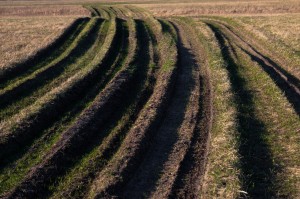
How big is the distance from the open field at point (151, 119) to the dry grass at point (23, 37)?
1.30 ft

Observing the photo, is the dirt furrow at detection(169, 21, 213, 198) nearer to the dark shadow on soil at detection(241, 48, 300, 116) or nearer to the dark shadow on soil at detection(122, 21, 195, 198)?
the dark shadow on soil at detection(122, 21, 195, 198)

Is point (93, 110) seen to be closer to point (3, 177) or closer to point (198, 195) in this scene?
point (3, 177)

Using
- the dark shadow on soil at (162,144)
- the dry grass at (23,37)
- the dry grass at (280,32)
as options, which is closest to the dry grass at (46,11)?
the dry grass at (23,37)

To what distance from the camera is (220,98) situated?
19.7 meters

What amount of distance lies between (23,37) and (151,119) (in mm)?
24270

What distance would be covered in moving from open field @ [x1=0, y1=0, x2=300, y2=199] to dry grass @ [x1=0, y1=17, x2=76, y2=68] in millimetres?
395

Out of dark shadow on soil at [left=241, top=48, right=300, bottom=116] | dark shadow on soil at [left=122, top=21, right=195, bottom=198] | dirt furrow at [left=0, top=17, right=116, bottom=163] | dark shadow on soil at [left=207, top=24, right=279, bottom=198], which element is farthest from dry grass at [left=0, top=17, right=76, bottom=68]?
dark shadow on soil at [left=241, top=48, right=300, bottom=116]

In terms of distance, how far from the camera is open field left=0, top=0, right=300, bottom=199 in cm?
1293

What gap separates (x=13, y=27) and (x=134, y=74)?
25.9 m

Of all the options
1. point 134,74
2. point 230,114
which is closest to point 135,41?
point 134,74

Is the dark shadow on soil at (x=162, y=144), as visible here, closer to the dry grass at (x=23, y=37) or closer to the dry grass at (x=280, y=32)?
the dry grass at (x=280, y=32)

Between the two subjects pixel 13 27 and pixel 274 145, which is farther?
pixel 13 27

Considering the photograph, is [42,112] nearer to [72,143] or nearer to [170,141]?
[72,143]

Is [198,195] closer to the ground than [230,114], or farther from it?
closer to the ground
